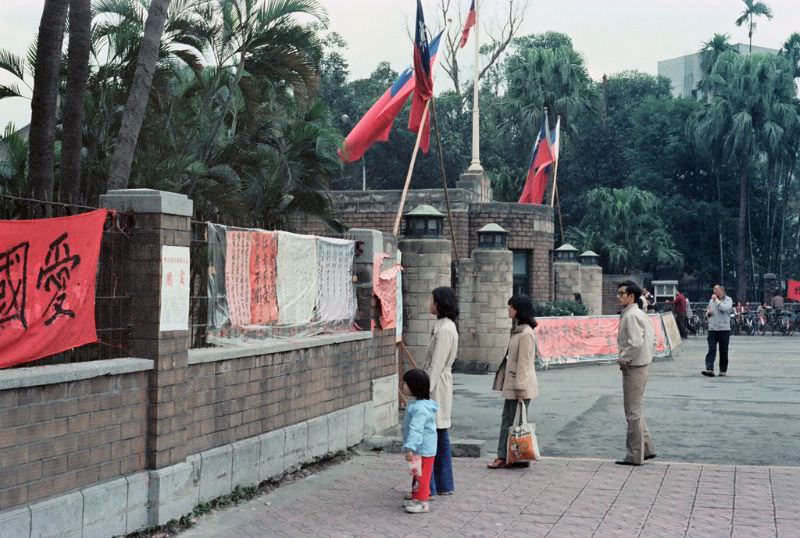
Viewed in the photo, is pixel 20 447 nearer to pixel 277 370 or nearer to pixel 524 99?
pixel 277 370

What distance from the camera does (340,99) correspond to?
2458 inches

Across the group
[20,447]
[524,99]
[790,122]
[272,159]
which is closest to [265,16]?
[272,159]

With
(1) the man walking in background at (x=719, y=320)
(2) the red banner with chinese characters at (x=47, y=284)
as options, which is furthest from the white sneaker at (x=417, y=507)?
(1) the man walking in background at (x=719, y=320)

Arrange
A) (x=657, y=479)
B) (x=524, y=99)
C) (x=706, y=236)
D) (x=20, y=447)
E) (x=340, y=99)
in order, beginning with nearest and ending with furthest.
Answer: (x=20, y=447) → (x=657, y=479) → (x=524, y=99) → (x=706, y=236) → (x=340, y=99)

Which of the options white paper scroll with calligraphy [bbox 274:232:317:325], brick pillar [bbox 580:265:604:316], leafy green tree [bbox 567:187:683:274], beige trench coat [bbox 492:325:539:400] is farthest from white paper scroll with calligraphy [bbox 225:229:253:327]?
leafy green tree [bbox 567:187:683:274]

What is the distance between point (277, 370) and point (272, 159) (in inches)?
481

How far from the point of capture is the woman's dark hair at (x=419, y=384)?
331 inches

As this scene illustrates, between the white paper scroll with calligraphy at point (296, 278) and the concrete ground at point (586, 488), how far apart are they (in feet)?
5.05

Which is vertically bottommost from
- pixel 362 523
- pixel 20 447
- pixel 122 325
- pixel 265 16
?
pixel 362 523

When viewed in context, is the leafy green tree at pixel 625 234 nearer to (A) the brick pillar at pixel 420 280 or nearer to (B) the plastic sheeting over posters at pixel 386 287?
(A) the brick pillar at pixel 420 280

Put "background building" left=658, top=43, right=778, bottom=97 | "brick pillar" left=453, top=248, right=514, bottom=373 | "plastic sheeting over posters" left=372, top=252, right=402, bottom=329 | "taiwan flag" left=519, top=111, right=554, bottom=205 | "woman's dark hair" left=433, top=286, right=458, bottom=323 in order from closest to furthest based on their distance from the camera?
"woman's dark hair" left=433, top=286, right=458, bottom=323 < "plastic sheeting over posters" left=372, top=252, right=402, bottom=329 < "brick pillar" left=453, top=248, right=514, bottom=373 < "taiwan flag" left=519, top=111, right=554, bottom=205 < "background building" left=658, top=43, right=778, bottom=97

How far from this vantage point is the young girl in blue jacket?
823 cm

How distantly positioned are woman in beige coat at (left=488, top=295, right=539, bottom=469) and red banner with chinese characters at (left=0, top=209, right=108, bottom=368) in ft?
14.4

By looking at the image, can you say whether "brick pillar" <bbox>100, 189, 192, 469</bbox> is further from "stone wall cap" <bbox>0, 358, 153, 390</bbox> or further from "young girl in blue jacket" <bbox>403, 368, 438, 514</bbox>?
"young girl in blue jacket" <bbox>403, 368, 438, 514</bbox>
